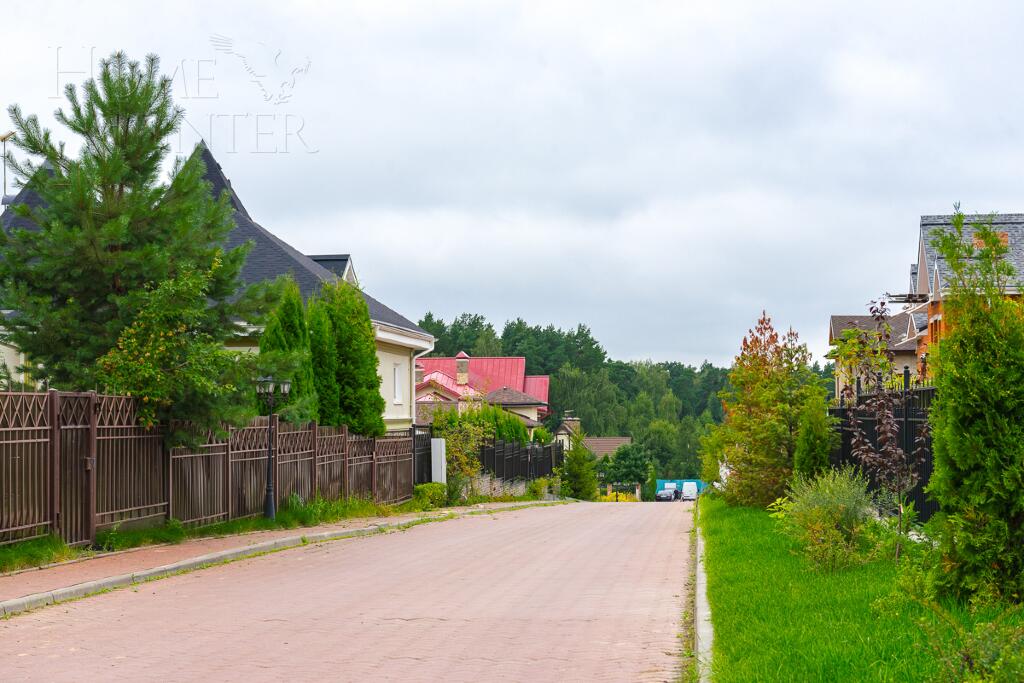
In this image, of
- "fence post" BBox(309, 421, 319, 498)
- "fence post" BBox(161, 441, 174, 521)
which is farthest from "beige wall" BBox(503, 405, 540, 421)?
"fence post" BBox(161, 441, 174, 521)

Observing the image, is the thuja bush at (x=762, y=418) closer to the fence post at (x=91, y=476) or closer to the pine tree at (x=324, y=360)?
the pine tree at (x=324, y=360)

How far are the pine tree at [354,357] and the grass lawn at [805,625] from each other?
1475 centimetres

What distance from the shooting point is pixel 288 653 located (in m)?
8.91

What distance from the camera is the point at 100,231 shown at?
17.5m

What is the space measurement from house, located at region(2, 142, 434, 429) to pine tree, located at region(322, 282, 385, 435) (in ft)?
6.79

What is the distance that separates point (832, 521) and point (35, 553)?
9.55 meters

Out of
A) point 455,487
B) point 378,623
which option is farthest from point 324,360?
point 378,623

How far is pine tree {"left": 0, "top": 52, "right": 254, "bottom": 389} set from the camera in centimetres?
1770

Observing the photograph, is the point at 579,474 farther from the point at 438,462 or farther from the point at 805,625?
the point at 805,625

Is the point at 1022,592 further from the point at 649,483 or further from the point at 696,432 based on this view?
the point at 696,432

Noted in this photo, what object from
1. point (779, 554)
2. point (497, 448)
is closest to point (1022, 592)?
point (779, 554)

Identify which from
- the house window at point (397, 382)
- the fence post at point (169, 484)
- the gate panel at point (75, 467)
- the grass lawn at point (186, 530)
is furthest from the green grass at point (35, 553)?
the house window at point (397, 382)

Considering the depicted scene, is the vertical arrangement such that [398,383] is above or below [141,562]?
above

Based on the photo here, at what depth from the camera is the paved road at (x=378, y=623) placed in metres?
8.32
